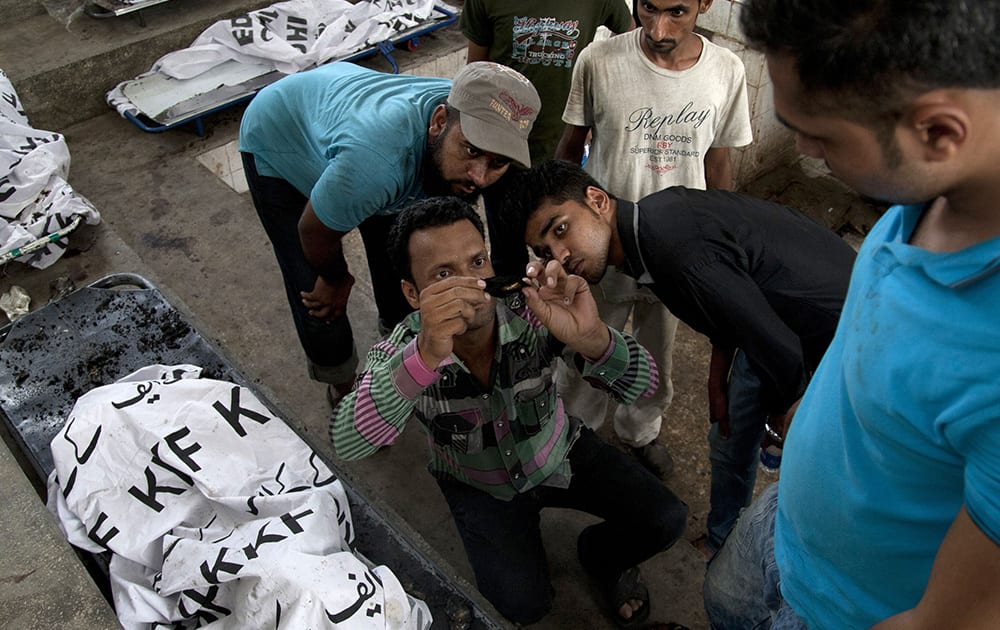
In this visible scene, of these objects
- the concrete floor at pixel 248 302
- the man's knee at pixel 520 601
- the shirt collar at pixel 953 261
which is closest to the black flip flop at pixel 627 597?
the concrete floor at pixel 248 302

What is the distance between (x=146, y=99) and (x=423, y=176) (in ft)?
9.64

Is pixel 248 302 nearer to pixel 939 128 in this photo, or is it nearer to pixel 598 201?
pixel 598 201

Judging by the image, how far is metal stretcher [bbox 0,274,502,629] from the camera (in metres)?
2.33

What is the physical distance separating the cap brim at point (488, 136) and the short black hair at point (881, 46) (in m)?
1.47

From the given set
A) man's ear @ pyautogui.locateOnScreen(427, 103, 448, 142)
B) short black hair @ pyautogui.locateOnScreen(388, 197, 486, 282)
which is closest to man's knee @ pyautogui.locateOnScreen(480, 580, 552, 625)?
short black hair @ pyautogui.locateOnScreen(388, 197, 486, 282)

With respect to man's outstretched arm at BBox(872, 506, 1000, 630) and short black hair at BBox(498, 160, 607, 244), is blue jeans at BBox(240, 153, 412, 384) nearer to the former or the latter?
short black hair at BBox(498, 160, 607, 244)

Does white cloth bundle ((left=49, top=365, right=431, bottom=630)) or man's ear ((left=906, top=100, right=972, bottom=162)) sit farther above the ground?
Result: man's ear ((left=906, top=100, right=972, bottom=162))

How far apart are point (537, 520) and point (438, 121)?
51.9 inches

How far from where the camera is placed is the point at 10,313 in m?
3.20

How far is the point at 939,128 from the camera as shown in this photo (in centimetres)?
85

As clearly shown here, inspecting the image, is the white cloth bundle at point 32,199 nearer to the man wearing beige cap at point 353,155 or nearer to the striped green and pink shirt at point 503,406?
the man wearing beige cap at point 353,155

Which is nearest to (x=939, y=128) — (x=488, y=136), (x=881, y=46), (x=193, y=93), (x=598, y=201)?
(x=881, y=46)

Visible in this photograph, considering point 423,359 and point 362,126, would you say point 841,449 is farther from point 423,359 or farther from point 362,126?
point 362,126

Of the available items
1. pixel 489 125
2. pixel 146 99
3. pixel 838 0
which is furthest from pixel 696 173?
pixel 146 99
